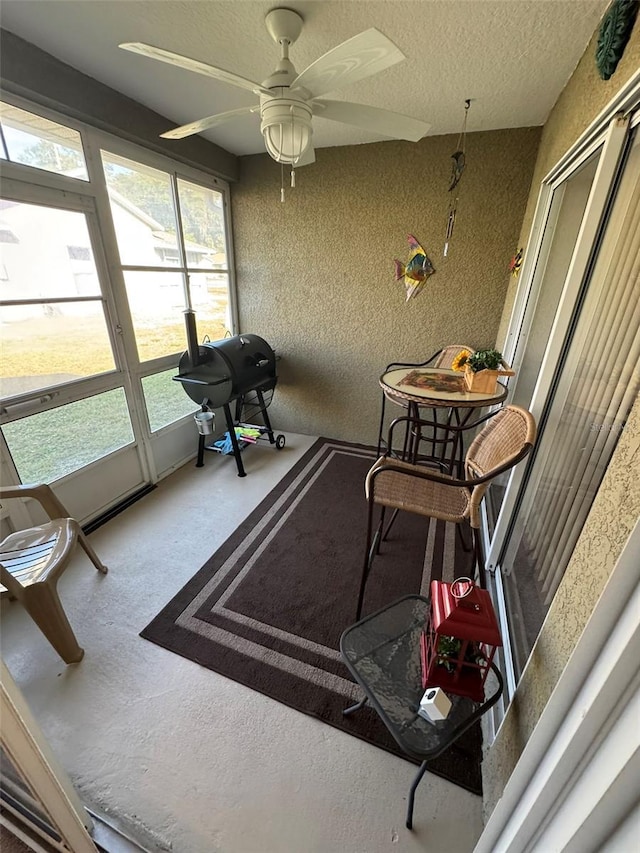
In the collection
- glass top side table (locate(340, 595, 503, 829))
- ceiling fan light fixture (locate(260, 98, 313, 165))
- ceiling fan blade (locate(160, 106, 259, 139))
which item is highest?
ceiling fan blade (locate(160, 106, 259, 139))

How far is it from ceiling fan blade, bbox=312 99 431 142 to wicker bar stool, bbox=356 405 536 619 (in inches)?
47.6

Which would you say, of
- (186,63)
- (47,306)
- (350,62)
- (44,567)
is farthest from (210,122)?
(44,567)

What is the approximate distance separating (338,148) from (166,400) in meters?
2.39

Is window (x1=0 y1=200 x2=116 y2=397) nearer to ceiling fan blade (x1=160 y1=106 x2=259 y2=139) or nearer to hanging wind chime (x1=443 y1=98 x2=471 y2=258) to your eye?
ceiling fan blade (x1=160 y1=106 x2=259 y2=139)

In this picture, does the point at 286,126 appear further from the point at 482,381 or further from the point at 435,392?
the point at 482,381

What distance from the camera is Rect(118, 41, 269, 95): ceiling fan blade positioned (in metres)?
1.07

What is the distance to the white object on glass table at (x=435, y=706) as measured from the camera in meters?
0.99

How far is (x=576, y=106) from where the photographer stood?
60.9 inches

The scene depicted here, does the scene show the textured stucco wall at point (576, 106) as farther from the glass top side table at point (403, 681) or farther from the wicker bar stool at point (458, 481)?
the glass top side table at point (403, 681)

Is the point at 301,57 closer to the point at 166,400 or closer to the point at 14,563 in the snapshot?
the point at 166,400

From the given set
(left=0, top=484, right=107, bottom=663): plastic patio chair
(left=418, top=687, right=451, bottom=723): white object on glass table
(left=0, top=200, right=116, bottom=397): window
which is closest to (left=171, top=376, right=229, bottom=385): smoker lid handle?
(left=0, top=200, right=116, bottom=397): window

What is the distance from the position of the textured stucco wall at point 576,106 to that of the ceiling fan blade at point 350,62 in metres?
0.72

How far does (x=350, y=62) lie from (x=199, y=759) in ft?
7.56

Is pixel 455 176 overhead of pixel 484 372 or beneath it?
overhead
